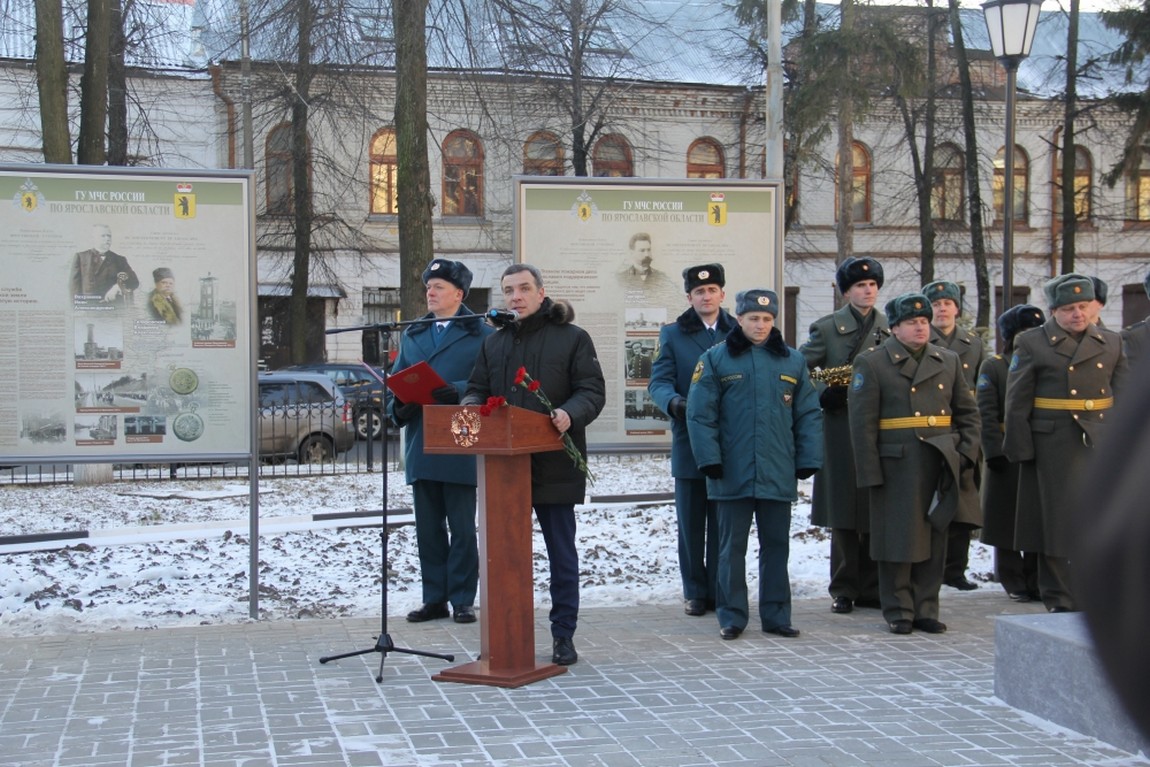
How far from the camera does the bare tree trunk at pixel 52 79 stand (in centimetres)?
1430

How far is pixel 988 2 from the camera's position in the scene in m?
11.5

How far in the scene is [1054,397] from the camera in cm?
807

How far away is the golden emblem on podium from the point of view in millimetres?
6195

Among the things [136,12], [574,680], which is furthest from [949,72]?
[574,680]

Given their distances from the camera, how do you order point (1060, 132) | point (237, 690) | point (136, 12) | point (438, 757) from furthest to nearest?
1. point (1060, 132)
2. point (136, 12)
3. point (237, 690)
4. point (438, 757)

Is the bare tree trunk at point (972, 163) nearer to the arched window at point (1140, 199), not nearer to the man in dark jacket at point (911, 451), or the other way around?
the arched window at point (1140, 199)

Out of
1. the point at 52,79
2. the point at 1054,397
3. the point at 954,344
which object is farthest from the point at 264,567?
the point at 52,79

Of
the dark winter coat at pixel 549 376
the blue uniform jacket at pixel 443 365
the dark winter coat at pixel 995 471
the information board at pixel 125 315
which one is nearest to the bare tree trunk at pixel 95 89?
the information board at pixel 125 315

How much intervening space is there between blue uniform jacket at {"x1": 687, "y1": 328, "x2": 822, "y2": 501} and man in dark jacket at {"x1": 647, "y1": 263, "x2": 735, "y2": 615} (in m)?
0.49

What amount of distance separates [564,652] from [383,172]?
30393mm

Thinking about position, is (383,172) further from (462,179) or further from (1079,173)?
(1079,173)

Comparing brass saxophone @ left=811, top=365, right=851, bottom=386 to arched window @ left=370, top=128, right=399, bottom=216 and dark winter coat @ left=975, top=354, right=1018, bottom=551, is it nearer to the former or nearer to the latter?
dark winter coat @ left=975, top=354, right=1018, bottom=551

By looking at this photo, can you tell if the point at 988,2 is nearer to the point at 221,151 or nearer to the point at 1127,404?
the point at 1127,404

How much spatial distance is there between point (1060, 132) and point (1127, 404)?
1596 inches
